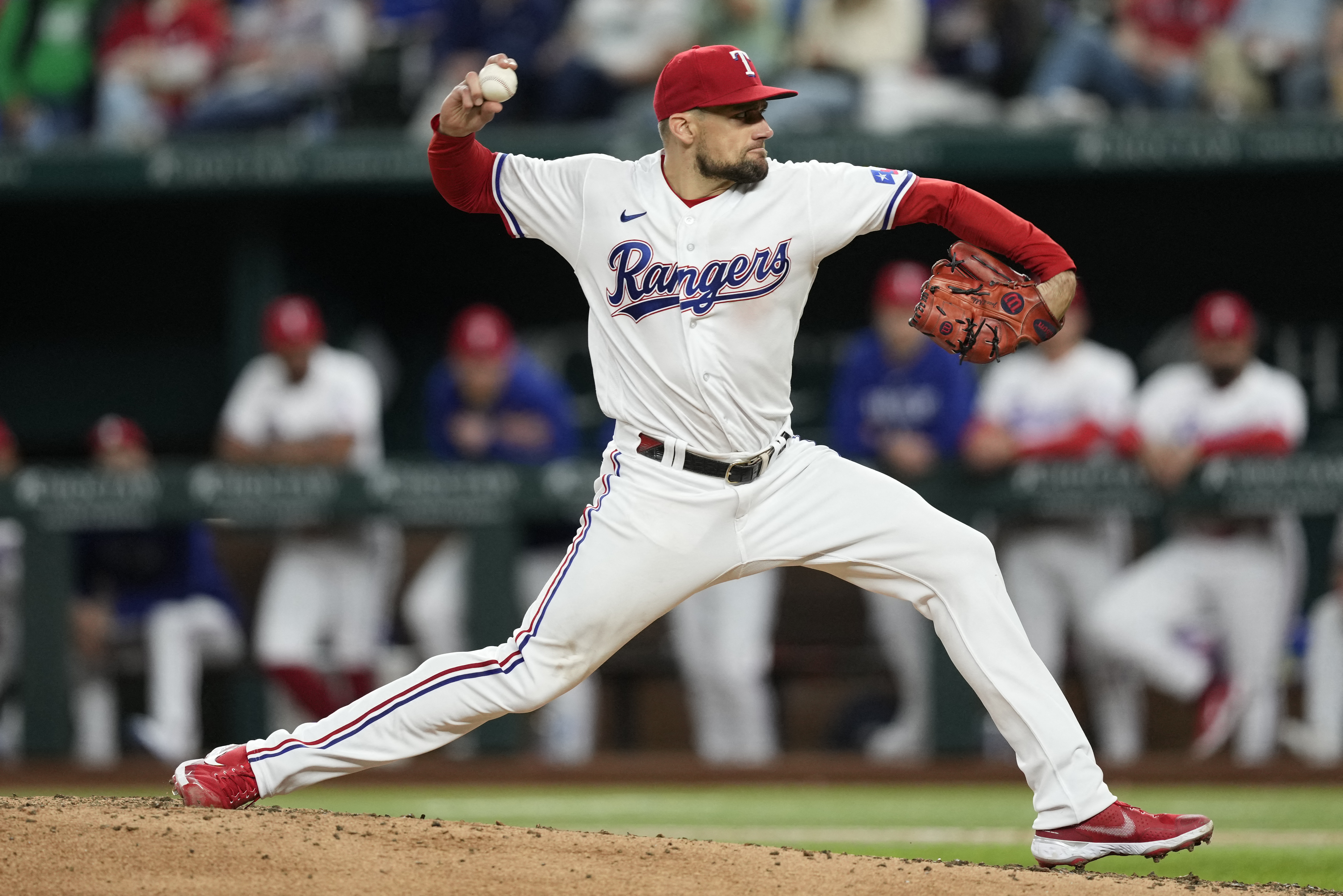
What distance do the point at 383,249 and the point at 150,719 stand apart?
3.45 meters

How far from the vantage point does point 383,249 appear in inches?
393

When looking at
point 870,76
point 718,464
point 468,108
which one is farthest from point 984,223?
point 870,76

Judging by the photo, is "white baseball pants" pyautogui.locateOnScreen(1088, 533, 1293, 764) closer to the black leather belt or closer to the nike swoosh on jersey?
the nike swoosh on jersey

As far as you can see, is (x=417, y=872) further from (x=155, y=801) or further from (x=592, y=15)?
(x=592, y=15)

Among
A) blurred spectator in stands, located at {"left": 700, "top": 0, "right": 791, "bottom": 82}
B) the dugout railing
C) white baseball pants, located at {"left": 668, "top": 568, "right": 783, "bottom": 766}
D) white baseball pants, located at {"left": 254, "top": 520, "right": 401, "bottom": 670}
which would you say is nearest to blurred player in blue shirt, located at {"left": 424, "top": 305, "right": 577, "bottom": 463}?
the dugout railing

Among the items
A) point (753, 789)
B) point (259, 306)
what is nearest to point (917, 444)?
point (753, 789)

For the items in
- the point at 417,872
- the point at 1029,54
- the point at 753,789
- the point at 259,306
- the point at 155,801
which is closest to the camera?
the point at 417,872

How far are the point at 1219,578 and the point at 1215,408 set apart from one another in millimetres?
684

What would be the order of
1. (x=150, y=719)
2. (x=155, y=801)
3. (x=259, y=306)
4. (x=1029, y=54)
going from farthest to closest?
(x=259, y=306), (x=1029, y=54), (x=150, y=719), (x=155, y=801)

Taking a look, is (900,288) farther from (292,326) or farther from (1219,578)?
(292,326)

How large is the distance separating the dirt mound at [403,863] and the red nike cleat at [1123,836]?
0.06 meters

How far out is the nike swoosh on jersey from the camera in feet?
11.7

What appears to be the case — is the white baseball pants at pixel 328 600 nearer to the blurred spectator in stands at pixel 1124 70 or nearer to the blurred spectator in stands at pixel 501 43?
the blurred spectator in stands at pixel 501 43

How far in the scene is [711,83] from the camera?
365 centimetres
